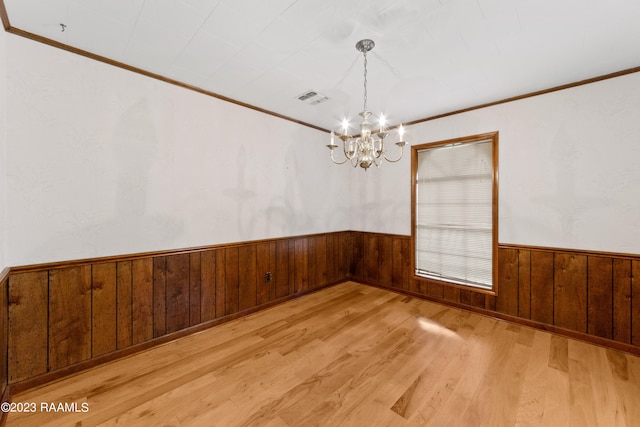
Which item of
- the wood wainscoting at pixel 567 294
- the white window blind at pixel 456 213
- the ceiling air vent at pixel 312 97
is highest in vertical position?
the ceiling air vent at pixel 312 97

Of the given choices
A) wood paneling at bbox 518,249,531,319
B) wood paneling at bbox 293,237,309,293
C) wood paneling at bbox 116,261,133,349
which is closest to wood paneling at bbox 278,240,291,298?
wood paneling at bbox 293,237,309,293

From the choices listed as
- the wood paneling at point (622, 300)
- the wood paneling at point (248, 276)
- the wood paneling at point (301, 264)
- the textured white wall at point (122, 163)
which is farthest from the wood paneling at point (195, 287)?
the wood paneling at point (622, 300)

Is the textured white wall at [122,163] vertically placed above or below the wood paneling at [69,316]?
above

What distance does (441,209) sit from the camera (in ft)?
12.3

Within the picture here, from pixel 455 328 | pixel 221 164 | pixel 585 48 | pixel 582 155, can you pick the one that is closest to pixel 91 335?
pixel 221 164

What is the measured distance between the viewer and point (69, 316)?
212cm

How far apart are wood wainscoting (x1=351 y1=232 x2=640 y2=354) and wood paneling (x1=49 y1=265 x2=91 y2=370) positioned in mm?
3964

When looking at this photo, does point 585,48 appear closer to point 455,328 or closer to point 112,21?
point 455,328

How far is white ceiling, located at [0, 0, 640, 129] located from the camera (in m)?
1.73

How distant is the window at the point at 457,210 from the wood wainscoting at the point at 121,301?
2.22 m

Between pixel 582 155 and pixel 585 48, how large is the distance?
1087mm

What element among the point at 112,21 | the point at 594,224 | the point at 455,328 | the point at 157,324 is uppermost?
the point at 112,21

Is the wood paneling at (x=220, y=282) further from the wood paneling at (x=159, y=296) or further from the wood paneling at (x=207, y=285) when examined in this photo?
the wood paneling at (x=159, y=296)

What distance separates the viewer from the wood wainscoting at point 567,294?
2.51 meters
